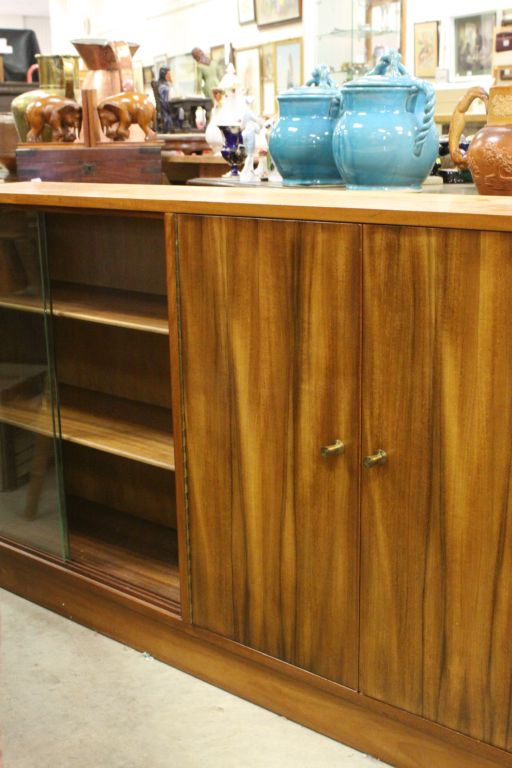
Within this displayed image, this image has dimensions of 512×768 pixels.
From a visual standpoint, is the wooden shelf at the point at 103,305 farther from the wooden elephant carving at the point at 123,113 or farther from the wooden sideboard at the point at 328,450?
the wooden elephant carving at the point at 123,113

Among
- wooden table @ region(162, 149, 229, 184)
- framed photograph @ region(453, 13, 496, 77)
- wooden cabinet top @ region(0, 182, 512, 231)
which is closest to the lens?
wooden cabinet top @ region(0, 182, 512, 231)

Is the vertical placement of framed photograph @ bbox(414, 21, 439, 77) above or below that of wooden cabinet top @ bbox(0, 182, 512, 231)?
above

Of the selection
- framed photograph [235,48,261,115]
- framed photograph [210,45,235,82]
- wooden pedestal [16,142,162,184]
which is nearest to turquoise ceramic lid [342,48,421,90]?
wooden pedestal [16,142,162,184]

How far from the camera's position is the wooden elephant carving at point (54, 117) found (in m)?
2.76

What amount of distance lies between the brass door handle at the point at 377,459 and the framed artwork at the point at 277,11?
4.72m

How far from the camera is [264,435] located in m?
1.83

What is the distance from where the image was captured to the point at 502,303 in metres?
1.43

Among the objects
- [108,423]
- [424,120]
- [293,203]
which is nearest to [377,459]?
[293,203]

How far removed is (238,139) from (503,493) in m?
1.35

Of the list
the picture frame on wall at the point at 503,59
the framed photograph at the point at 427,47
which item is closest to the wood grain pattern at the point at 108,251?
the picture frame on wall at the point at 503,59

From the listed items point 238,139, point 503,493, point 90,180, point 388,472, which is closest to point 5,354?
point 90,180

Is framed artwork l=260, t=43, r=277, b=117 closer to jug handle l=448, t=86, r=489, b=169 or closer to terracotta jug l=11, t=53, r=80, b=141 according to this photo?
terracotta jug l=11, t=53, r=80, b=141

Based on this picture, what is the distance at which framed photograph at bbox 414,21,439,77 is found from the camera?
4.93m

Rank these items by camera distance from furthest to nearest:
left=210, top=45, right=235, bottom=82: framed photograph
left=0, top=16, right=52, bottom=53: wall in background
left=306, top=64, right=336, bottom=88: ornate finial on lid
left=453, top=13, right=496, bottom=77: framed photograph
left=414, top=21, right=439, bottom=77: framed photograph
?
left=0, top=16, right=52, bottom=53: wall in background < left=210, top=45, right=235, bottom=82: framed photograph < left=414, top=21, right=439, bottom=77: framed photograph < left=453, top=13, right=496, bottom=77: framed photograph < left=306, top=64, right=336, bottom=88: ornate finial on lid
